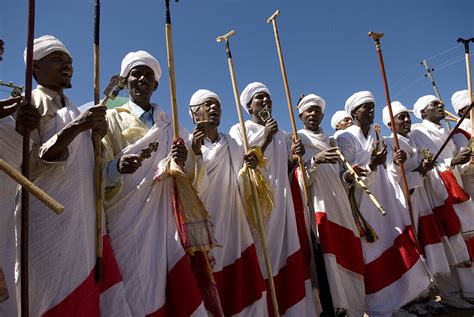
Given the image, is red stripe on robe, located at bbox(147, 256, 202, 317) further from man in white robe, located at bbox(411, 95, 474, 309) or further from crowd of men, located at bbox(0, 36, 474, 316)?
man in white robe, located at bbox(411, 95, 474, 309)

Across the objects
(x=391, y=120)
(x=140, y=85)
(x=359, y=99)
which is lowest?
(x=391, y=120)

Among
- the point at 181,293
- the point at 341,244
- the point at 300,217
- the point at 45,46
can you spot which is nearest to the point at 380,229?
the point at 341,244

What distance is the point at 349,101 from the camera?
567 centimetres

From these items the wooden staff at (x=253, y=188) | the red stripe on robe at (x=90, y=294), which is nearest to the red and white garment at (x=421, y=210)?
the wooden staff at (x=253, y=188)

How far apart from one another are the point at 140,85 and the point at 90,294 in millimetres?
1876

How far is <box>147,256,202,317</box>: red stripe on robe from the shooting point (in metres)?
3.00

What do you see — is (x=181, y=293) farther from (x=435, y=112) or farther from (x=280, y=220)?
(x=435, y=112)

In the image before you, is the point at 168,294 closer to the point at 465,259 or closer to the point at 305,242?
the point at 305,242

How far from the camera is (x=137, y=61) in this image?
11.9ft

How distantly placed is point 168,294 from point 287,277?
5.18 feet

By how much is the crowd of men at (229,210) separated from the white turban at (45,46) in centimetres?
1

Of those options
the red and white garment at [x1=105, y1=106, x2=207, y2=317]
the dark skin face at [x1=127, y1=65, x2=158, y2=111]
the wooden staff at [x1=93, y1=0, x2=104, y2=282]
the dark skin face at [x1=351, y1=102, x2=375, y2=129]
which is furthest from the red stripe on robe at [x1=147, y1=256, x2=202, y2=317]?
the dark skin face at [x1=351, y1=102, x2=375, y2=129]

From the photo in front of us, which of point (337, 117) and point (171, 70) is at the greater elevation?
point (337, 117)

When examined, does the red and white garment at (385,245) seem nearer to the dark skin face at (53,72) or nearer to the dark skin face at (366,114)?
the dark skin face at (366,114)
